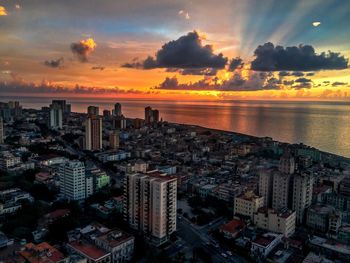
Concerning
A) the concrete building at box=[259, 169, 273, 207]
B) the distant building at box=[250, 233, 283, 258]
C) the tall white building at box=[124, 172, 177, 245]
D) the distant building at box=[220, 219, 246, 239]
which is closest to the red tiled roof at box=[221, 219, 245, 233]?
the distant building at box=[220, 219, 246, 239]

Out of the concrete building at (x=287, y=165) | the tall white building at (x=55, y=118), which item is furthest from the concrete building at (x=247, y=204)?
the tall white building at (x=55, y=118)

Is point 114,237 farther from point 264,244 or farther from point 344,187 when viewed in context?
point 344,187

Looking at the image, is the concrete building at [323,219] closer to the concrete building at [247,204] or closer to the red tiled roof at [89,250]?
the concrete building at [247,204]

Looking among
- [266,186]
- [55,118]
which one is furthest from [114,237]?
[55,118]

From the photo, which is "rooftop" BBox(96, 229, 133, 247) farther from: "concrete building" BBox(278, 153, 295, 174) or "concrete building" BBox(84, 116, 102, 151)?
"concrete building" BBox(84, 116, 102, 151)

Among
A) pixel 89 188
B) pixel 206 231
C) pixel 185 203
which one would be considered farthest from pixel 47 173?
pixel 206 231
